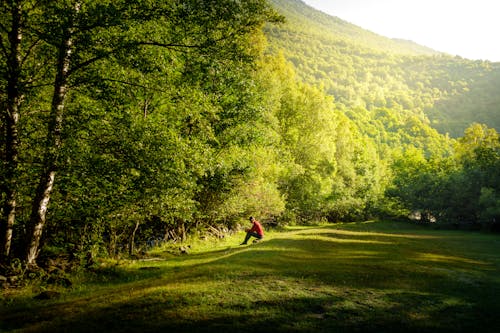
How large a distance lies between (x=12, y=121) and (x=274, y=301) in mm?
10850

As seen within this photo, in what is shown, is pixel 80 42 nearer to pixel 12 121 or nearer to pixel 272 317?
pixel 12 121

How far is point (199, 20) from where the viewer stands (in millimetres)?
13391

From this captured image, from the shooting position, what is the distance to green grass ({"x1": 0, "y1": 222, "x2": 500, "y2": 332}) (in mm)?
8492

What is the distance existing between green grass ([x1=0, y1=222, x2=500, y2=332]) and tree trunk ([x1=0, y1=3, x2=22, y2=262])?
257cm

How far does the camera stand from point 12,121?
12727mm

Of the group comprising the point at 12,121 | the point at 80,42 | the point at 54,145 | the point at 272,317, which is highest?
the point at 80,42

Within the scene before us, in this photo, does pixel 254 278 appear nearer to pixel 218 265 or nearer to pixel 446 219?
pixel 218 265

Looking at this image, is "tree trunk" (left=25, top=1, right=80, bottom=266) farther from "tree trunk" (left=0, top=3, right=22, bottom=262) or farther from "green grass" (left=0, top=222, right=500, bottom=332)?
"green grass" (left=0, top=222, right=500, bottom=332)

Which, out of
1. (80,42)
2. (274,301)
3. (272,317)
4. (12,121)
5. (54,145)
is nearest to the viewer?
(272,317)

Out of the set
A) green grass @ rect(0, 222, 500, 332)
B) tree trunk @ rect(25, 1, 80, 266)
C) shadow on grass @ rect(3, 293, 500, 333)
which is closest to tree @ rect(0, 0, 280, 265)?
tree trunk @ rect(25, 1, 80, 266)

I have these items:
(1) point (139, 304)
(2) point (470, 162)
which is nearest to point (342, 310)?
(1) point (139, 304)

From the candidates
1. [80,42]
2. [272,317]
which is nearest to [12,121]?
[80,42]

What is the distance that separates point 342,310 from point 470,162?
64949 mm

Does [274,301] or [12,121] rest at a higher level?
[12,121]
